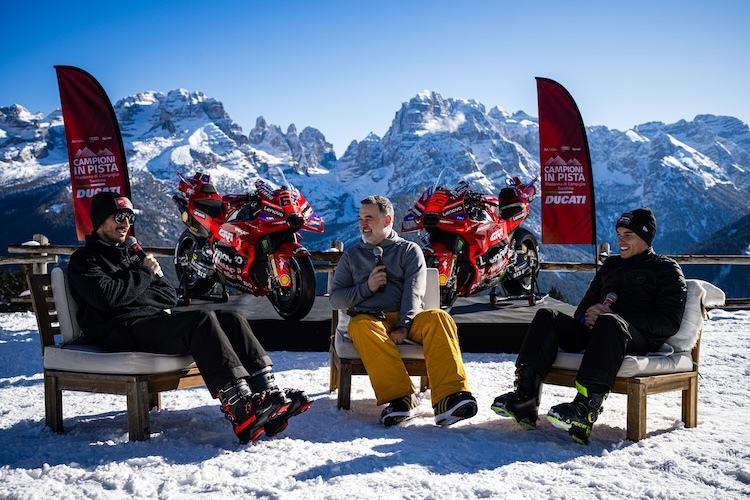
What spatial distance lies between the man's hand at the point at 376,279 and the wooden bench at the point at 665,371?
1.02 m

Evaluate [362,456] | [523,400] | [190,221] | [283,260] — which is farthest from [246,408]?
[190,221]

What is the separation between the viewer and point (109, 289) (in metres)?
3.12

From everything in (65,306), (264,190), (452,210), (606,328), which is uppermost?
(264,190)

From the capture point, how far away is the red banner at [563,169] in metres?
9.10

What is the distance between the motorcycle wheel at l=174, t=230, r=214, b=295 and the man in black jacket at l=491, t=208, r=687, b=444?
14.7 ft

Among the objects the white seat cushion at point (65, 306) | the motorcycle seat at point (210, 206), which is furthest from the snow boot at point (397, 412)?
the motorcycle seat at point (210, 206)

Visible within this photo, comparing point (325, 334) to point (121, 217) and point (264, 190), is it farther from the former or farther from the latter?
point (121, 217)

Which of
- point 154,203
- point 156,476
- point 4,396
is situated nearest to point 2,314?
point 4,396

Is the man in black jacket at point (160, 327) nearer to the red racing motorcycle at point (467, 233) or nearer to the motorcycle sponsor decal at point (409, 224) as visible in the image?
the red racing motorcycle at point (467, 233)

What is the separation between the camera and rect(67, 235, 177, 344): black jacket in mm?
3117

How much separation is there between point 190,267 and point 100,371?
156 inches

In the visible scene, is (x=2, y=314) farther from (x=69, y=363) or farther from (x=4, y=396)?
(x=69, y=363)

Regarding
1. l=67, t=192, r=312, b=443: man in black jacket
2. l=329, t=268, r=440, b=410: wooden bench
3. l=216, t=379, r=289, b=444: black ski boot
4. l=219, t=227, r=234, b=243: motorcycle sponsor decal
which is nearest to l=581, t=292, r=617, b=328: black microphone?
l=329, t=268, r=440, b=410: wooden bench

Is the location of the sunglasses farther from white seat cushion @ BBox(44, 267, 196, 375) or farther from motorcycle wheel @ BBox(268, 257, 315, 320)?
motorcycle wheel @ BBox(268, 257, 315, 320)
